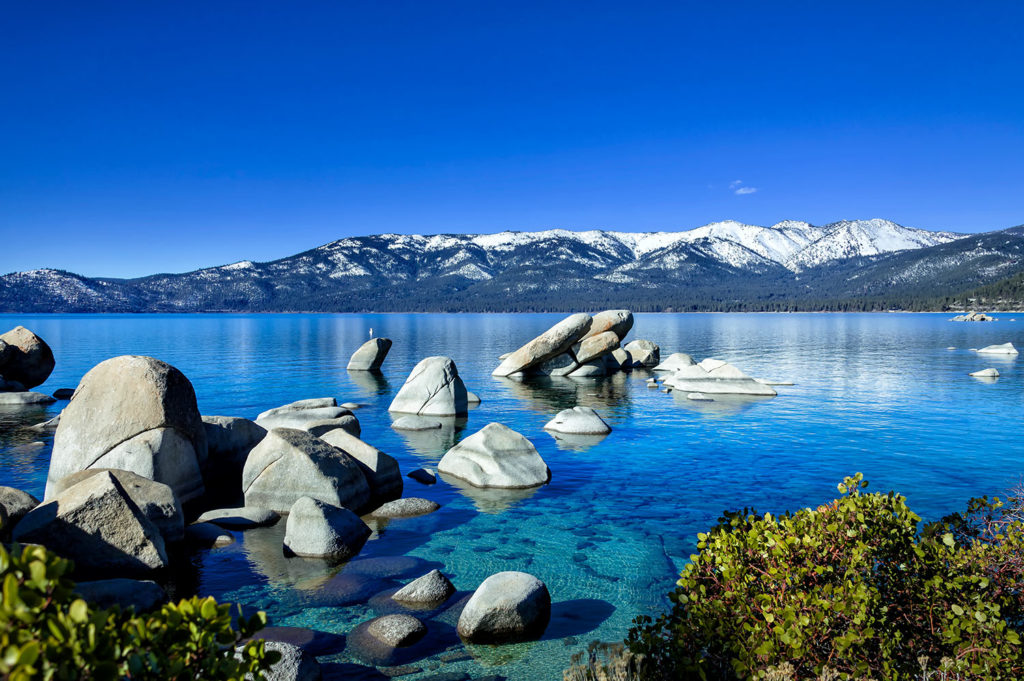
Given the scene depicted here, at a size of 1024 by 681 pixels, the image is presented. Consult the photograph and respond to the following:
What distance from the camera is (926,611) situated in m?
6.03

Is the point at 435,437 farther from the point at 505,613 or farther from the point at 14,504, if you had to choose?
the point at 505,613

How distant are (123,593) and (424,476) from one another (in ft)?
31.9

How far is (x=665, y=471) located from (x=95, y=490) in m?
15.3

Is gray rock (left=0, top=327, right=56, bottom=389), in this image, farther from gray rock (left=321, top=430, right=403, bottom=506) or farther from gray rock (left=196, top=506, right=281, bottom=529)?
gray rock (left=196, top=506, right=281, bottom=529)

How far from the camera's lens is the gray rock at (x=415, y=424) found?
1061 inches

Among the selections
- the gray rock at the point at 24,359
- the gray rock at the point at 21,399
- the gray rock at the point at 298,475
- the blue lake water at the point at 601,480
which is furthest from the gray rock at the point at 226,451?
the gray rock at the point at 24,359

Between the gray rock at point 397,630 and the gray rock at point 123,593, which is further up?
the gray rock at point 123,593

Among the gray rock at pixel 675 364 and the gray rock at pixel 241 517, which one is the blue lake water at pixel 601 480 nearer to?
the gray rock at pixel 241 517

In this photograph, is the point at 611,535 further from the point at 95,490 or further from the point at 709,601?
the point at 95,490

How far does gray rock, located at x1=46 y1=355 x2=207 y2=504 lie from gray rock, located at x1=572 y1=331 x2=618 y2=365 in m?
34.4

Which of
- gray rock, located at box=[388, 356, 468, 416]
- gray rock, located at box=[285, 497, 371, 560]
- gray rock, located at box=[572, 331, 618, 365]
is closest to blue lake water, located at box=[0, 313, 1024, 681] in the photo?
gray rock, located at box=[285, 497, 371, 560]

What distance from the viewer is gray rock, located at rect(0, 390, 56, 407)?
32438 millimetres

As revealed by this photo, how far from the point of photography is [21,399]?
32.8m

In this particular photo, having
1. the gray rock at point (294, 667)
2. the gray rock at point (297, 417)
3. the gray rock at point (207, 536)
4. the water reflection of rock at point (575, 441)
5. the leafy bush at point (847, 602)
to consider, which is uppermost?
the leafy bush at point (847, 602)
